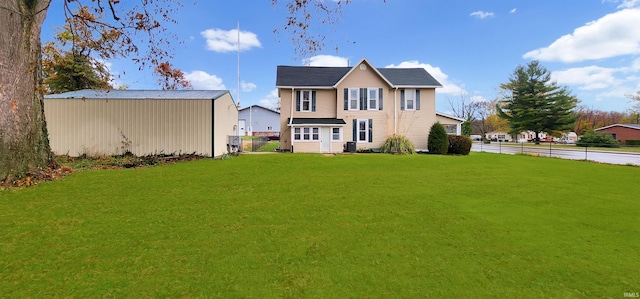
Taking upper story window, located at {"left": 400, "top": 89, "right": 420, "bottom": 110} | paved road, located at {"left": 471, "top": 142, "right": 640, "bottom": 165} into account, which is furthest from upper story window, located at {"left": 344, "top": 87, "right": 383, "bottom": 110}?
paved road, located at {"left": 471, "top": 142, "right": 640, "bottom": 165}

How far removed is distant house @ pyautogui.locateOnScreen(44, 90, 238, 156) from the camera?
47.1 feet

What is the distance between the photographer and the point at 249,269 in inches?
128

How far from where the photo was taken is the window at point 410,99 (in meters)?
23.5

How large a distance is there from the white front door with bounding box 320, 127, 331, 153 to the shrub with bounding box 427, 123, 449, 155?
7.42 m

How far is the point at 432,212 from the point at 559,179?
708cm

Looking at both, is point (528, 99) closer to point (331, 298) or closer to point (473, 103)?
point (473, 103)

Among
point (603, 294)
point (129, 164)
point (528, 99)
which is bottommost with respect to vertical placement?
point (603, 294)

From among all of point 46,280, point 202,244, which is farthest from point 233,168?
point 46,280

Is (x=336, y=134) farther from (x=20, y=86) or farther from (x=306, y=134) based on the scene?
(x=20, y=86)

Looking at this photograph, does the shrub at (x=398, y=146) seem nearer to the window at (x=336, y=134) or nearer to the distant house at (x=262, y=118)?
the window at (x=336, y=134)

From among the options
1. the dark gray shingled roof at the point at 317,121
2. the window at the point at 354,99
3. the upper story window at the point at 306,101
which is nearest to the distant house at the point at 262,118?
the upper story window at the point at 306,101

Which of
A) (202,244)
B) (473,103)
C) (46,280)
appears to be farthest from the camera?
(473,103)

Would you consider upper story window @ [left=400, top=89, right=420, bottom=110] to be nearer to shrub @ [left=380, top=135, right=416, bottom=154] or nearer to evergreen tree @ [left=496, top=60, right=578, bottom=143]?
shrub @ [left=380, top=135, right=416, bottom=154]

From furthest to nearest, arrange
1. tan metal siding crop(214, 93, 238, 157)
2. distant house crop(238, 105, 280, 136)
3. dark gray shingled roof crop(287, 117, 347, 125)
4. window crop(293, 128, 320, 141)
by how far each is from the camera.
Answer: distant house crop(238, 105, 280, 136) < window crop(293, 128, 320, 141) < dark gray shingled roof crop(287, 117, 347, 125) < tan metal siding crop(214, 93, 238, 157)
